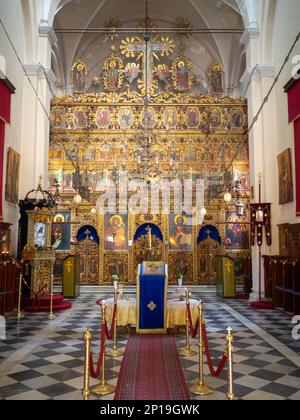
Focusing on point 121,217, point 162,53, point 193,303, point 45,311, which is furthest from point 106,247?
point 162,53

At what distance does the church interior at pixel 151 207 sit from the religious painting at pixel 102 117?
0.11 meters

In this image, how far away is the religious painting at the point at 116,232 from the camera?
44.5 feet

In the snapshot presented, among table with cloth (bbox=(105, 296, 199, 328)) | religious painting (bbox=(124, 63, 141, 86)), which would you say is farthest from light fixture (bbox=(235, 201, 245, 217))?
religious painting (bbox=(124, 63, 141, 86))

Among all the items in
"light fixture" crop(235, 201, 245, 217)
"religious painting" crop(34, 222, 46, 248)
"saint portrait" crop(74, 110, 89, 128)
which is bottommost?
"religious painting" crop(34, 222, 46, 248)

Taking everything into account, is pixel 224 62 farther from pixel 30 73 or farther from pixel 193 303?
pixel 193 303

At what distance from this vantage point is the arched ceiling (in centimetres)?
1552

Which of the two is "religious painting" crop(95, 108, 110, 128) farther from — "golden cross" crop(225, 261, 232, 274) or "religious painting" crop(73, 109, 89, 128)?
"golden cross" crop(225, 261, 232, 274)

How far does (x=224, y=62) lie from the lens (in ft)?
54.0

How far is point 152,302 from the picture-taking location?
627 centimetres

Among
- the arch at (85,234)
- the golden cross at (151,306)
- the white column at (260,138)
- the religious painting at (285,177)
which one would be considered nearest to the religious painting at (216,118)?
the white column at (260,138)

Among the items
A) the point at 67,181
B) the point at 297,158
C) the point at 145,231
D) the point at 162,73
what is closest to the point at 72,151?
the point at 67,181

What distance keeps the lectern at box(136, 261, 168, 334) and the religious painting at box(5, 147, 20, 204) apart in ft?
15.3

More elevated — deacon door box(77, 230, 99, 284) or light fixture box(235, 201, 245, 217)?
light fixture box(235, 201, 245, 217)

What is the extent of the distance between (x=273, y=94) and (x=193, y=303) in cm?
690
